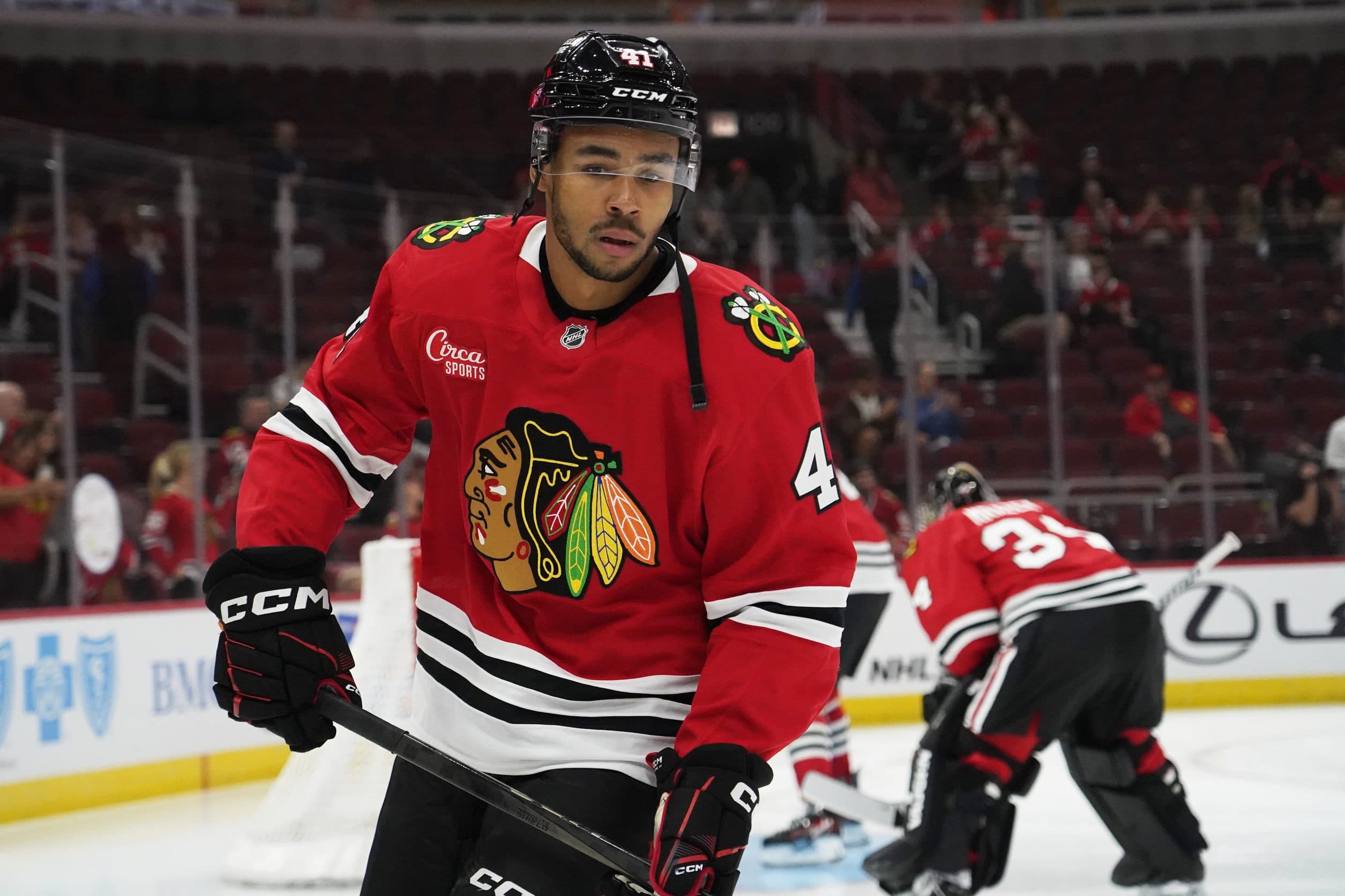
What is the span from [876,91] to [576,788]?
1194 centimetres

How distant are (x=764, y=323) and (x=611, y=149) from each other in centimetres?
25

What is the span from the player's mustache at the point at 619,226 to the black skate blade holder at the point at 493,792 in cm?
56

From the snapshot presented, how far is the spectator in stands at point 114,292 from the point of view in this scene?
19.1 ft

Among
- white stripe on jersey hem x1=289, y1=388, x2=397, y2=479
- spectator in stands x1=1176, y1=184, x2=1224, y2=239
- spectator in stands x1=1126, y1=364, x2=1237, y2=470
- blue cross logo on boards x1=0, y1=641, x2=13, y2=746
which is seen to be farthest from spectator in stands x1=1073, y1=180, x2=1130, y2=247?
white stripe on jersey hem x1=289, y1=388, x2=397, y2=479

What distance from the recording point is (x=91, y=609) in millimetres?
5633

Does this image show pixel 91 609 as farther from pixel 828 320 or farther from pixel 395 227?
pixel 828 320

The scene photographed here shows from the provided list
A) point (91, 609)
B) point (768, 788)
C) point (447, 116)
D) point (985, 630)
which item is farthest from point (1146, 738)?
point (447, 116)

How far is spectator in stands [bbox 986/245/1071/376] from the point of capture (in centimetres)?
776

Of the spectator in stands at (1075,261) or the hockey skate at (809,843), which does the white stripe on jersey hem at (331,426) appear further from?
the spectator in stands at (1075,261)

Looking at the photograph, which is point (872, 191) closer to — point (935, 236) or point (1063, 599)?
point (935, 236)

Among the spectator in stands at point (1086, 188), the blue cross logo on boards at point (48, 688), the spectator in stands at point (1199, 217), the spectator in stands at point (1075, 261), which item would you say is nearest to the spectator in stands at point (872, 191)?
the spectator in stands at point (1086, 188)

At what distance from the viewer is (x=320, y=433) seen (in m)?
1.72

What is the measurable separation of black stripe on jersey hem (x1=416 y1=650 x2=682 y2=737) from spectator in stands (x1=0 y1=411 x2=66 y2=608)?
4.22 meters

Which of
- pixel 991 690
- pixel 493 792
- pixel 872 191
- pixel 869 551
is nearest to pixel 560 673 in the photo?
pixel 493 792
